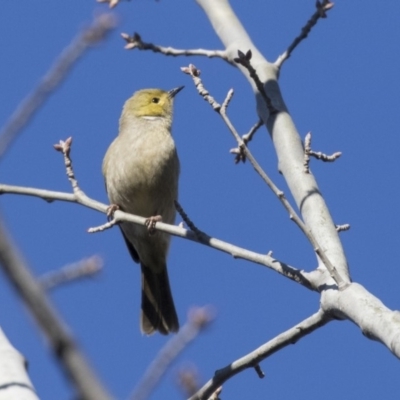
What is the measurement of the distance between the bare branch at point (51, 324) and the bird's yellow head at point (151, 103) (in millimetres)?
6611

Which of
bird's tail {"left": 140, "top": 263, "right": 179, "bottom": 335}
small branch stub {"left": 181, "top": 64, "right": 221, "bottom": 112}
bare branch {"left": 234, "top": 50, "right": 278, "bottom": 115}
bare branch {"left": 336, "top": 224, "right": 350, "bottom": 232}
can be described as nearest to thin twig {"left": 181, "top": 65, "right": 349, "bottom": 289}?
small branch stub {"left": 181, "top": 64, "right": 221, "bottom": 112}

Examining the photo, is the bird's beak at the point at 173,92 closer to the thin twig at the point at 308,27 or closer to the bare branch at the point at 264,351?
the thin twig at the point at 308,27

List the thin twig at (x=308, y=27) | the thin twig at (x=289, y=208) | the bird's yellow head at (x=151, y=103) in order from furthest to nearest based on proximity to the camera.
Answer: the bird's yellow head at (x=151, y=103)
the thin twig at (x=308, y=27)
the thin twig at (x=289, y=208)

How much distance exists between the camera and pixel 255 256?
10.7ft

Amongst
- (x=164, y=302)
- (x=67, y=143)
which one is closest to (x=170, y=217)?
(x=164, y=302)

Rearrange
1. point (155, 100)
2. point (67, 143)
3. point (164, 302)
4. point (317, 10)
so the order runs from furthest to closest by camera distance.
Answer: point (155, 100) < point (164, 302) < point (317, 10) < point (67, 143)

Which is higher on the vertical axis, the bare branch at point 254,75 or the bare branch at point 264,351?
the bare branch at point 254,75

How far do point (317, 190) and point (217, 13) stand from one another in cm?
180

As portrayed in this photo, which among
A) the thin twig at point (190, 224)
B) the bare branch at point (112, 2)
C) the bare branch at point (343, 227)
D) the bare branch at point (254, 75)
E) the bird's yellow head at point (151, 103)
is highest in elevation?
the bird's yellow head at point (151, 103)

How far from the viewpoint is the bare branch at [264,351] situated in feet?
10.3

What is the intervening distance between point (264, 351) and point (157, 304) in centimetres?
382

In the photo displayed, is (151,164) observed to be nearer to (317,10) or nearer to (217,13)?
(217,13)

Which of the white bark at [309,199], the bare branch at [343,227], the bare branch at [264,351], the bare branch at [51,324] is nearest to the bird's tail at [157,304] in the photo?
the white bark at [309,199]

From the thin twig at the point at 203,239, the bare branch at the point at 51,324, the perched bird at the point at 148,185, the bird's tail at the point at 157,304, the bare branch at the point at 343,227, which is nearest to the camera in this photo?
the bare branch at the point at 51,324
